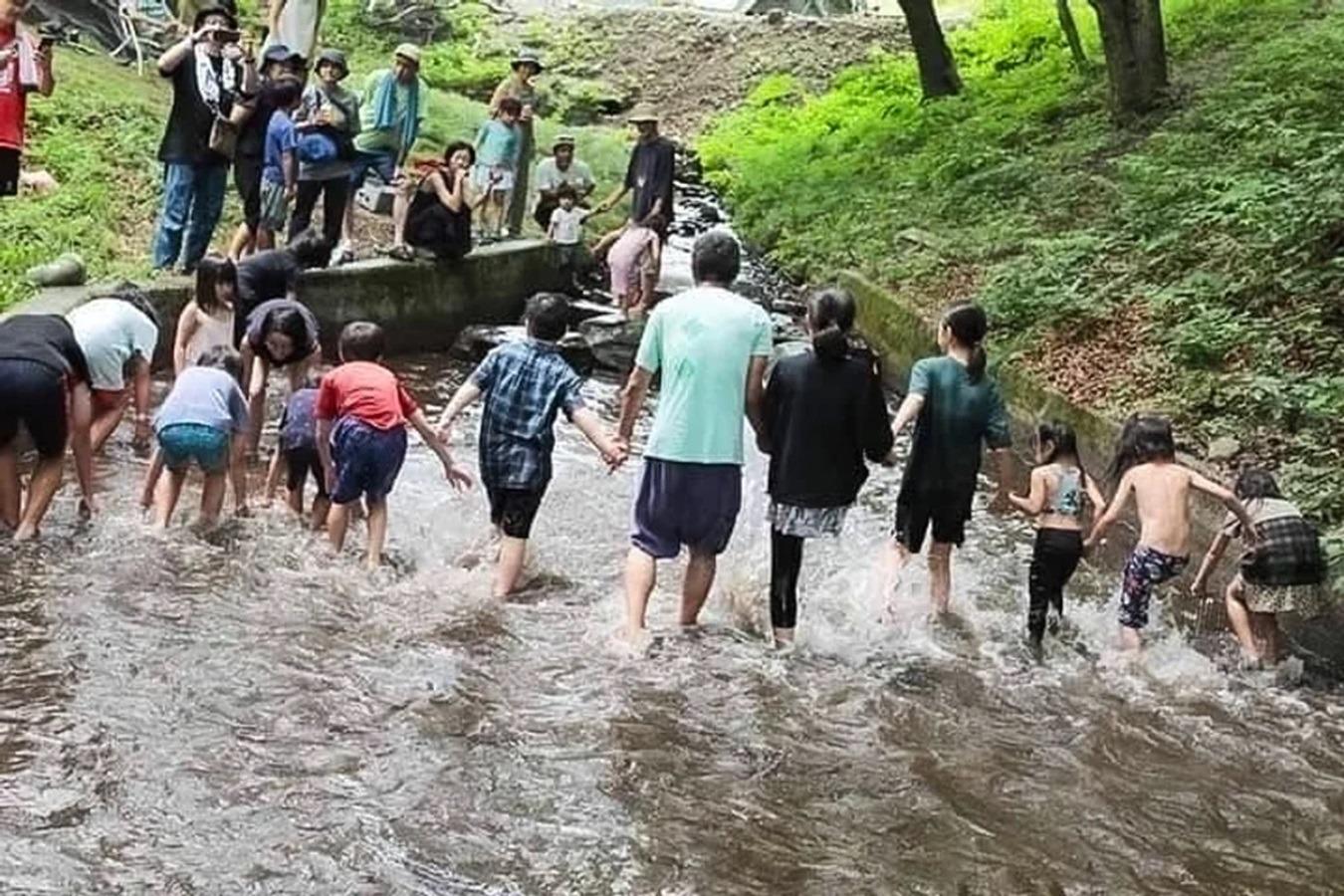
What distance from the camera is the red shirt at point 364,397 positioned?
28.3 feet

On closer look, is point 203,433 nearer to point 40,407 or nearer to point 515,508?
point 40,407

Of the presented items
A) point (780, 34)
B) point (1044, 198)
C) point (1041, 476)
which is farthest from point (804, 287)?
point (780, 34)

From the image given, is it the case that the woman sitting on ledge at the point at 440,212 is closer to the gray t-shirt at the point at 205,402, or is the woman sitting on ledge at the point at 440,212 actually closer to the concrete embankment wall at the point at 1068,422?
the concrete embankment wall at the point at 1068,422

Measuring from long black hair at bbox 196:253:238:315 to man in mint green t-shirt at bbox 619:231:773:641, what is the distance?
10.9ft

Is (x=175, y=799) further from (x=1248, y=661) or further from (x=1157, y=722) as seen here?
(x=1248, y=661)

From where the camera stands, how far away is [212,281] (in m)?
9.84

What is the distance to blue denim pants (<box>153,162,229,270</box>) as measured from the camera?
13312 millimetres

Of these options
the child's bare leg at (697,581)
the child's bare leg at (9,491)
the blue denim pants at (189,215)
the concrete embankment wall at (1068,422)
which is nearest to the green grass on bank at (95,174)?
the blue denim pants at (189,215)

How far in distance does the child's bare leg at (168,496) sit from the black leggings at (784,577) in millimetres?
3335

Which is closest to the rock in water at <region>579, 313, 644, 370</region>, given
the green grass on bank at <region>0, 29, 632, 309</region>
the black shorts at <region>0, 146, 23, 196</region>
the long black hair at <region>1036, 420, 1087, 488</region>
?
the green grass on bank at <region>0, 29, 632, 309</region>

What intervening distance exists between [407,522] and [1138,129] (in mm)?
11624

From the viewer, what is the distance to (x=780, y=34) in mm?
35531

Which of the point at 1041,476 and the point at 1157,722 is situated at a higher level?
the point at 1041,476

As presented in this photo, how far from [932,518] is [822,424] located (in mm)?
1180
